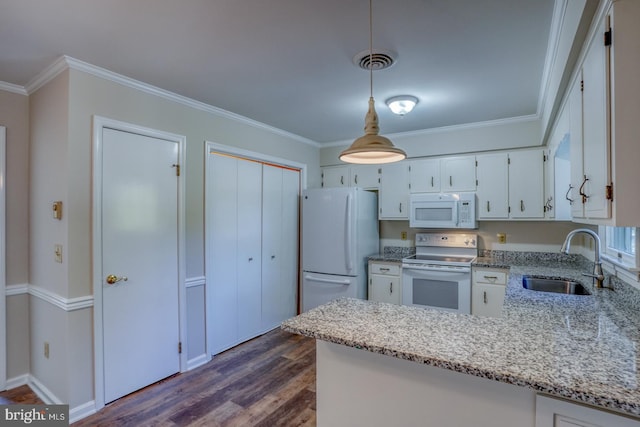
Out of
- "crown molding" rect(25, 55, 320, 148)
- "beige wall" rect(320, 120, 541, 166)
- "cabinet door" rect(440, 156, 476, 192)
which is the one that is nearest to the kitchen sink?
"cabinet door" rect(440, 156, 476, 192)

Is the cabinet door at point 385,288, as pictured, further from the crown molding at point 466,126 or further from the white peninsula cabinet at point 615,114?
the white peninsula cabinet at point 615,114

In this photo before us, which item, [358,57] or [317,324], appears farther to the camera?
[358,57]

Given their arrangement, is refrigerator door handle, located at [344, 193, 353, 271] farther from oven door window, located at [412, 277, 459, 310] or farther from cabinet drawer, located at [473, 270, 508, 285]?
cabinet drawer, located at [473, 270, 508, 285]

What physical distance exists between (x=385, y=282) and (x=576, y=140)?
255 cm

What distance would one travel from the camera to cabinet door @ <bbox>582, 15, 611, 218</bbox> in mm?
1188

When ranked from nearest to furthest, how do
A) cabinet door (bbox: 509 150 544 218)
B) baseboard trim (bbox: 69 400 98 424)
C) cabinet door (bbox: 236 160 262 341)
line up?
baseboard trim (bbox: 69 400 98 424), cabinet door (bbox: 509 150 544 218), cabinet door (bbox: 236 160 262 341)

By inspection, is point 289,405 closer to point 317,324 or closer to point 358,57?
point 317,324

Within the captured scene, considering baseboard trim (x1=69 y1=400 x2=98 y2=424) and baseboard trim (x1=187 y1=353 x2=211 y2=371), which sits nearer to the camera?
baseboard trim (x1=69 y1=400 x2=98 y2=424)

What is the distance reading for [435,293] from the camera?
3.55m

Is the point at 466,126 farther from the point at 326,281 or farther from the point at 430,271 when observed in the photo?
the point at 326,281

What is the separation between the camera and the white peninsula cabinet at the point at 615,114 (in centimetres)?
108

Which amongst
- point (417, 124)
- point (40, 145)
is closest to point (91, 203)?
point (40, 145)

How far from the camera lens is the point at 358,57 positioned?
2143mm

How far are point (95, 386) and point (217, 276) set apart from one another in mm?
1262
